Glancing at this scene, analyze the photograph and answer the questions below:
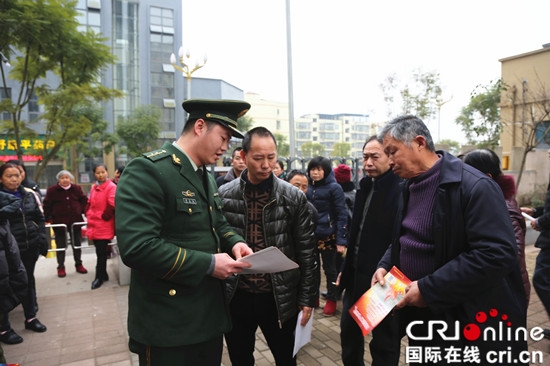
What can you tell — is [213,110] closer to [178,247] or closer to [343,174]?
[178,247]

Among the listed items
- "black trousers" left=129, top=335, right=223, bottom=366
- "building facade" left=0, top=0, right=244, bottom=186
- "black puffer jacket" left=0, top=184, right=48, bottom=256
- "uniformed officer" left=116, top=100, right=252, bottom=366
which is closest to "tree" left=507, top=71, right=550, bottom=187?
"uniformed officer" left=116, top=100, right=252, bottom=366

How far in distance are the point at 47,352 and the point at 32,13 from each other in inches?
293

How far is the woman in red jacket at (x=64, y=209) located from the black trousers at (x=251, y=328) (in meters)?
5.07

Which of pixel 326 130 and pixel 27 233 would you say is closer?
pixel 27 233

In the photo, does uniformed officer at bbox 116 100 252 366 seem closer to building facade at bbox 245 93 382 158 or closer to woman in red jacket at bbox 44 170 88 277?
woman in red jacket at bbox 44 170 88 277

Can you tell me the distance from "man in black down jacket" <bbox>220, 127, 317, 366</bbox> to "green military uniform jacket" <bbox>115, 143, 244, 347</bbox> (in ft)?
1.95

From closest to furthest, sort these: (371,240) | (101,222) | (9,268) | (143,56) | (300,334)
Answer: (300,334), (371,240), (9,268), (101,222), (143,56)

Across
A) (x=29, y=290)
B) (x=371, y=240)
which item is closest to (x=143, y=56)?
(x=29, y=290)

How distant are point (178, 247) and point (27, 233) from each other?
353 cm

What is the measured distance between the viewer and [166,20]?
1510 inches

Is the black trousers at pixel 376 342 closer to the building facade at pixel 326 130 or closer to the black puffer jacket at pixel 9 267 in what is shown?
the black puffer jacket at pixel 9 267

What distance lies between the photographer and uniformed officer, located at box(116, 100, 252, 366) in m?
1.54

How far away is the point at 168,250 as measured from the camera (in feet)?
5.07

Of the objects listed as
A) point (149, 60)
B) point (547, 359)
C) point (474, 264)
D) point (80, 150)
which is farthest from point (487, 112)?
point (149, 60)
